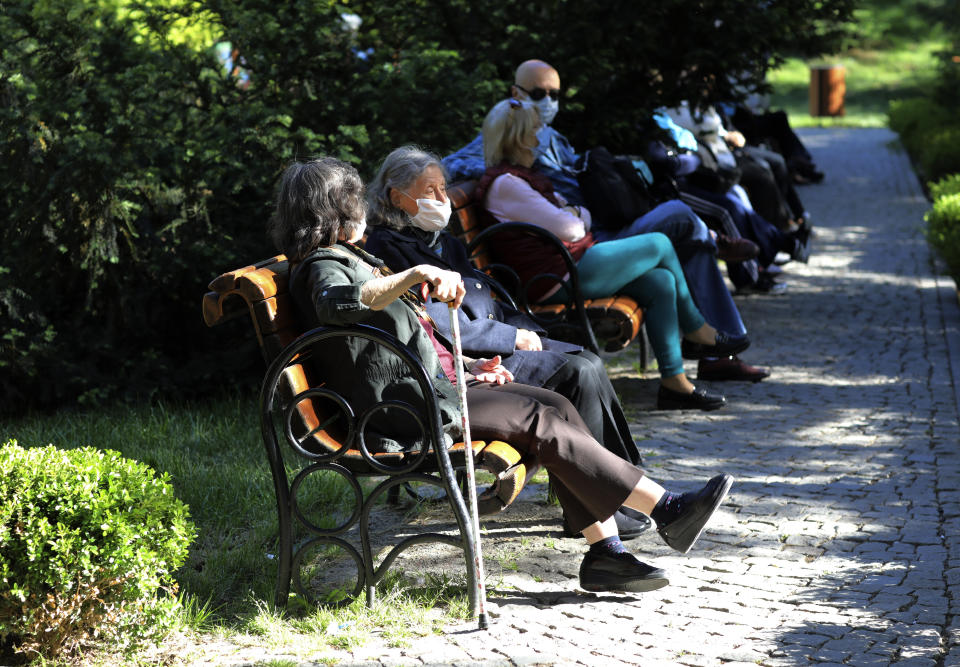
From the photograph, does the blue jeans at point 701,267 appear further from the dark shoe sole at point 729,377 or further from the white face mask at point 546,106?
the white face mask at point 546,106

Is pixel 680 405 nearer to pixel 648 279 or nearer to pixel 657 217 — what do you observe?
pixel 648 279

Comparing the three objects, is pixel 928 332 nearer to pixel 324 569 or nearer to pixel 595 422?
pixel 595 422

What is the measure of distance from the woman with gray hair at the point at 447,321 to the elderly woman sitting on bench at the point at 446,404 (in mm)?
400

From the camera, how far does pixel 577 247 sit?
5.93m

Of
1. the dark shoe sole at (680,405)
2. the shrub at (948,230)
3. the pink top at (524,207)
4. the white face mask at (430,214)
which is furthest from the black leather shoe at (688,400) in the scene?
the shrub at (948,230)

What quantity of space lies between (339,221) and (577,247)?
8.19 feet

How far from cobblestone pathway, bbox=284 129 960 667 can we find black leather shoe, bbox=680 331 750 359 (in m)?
0.29

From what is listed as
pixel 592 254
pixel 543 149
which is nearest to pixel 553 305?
pixel 592 254

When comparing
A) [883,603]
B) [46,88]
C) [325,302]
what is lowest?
[883,603]

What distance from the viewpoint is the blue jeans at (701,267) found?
6.21 metres

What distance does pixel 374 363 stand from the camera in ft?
11.7

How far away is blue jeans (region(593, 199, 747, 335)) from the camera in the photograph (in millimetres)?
6211

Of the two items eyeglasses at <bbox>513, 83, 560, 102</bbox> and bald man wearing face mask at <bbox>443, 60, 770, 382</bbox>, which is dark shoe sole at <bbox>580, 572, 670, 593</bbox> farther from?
eyeglasses at <bbox>513, 83, 560, 102</bbox>

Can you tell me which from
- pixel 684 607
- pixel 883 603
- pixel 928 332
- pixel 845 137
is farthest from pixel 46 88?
pixel 845 137
